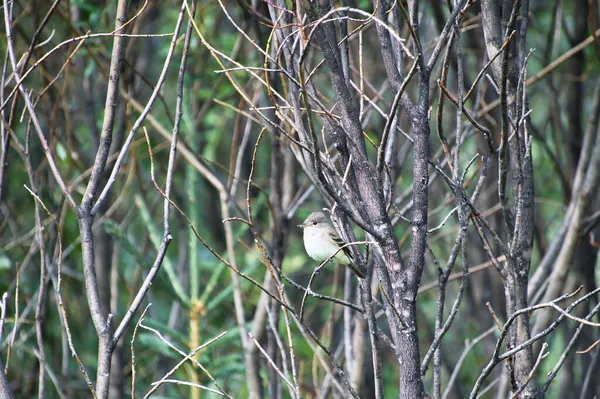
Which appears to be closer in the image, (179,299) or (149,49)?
(179,299)

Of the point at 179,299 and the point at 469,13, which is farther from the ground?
the point at 469,13

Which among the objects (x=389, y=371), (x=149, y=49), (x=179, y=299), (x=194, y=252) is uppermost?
(x=149, y=49)

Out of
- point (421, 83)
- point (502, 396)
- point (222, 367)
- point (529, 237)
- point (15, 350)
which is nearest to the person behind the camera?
point (421, 83)

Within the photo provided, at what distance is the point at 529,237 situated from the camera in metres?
2.53

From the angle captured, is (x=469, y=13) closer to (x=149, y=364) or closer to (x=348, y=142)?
(x=348, y=142)

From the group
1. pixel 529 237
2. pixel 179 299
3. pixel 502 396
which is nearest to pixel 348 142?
pixel 529 237

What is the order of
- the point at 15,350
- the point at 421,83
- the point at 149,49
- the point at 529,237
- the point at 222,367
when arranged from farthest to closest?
1. the point at 149,49
2. the point at 15,350
3. the point at 222,367
4. the point at 529,237
5. the point at 421,83

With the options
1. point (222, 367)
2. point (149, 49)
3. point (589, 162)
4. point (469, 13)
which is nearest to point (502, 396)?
point (589, 162)

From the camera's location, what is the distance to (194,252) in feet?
15.5

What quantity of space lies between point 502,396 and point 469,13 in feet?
8.20

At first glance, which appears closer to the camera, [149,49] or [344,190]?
[344,190]

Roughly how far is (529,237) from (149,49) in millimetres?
4736

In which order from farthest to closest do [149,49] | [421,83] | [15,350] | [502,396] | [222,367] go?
[149,49], [15,350], [222,367], [502,396], [421,83]

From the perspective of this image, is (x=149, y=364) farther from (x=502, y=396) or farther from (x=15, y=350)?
(x=502, y=396)
